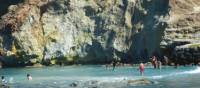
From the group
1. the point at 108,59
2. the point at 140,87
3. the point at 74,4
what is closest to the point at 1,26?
the point at 74,4

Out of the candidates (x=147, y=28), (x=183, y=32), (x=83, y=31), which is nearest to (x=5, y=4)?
(x=83, y=31)

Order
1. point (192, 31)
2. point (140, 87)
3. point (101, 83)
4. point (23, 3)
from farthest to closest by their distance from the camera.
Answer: point (23, 3) → point (192, 31) → point (101, 83) → point (140, 87)

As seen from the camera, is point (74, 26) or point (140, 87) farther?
point (74, 26)

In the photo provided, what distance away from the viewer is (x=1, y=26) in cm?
14575

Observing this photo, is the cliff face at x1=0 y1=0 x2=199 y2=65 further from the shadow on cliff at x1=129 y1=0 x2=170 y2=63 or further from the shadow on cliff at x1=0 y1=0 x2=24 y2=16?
the shadow on cliff at x1=0 y1=0 x2=24 y2=16

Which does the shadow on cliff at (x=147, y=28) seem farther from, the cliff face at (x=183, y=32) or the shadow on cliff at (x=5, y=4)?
the shadow on cliff at (x=5, y=4)

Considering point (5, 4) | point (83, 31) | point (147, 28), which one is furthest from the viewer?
point (5, 4)

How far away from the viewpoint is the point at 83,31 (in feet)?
447

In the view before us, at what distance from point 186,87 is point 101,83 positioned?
46.1 ft

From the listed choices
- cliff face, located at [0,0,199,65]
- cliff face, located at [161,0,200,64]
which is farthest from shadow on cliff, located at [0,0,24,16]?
cliff face, located at [161,0,200,64]

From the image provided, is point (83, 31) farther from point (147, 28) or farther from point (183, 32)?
point (183, 32)

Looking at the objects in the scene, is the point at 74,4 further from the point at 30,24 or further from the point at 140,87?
the point at 140,87

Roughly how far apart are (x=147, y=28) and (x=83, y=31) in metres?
17.7

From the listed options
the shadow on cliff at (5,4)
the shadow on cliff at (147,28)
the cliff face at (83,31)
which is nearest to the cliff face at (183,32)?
the cliff face at (83,31)
